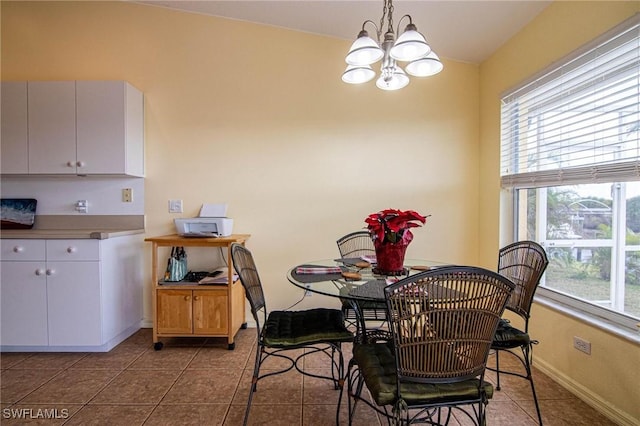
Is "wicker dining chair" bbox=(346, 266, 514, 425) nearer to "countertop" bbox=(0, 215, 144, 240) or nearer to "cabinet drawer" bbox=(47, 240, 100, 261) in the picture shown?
"cabinet drawer" bbox=(47, 240, 100, 261)

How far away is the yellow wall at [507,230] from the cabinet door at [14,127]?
379 cm

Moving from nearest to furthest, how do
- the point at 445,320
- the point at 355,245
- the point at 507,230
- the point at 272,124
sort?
the point at 445,320 → the point at 355,245 → the point at 507,230 → the point at 272,124

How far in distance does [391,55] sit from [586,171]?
1.31 meters

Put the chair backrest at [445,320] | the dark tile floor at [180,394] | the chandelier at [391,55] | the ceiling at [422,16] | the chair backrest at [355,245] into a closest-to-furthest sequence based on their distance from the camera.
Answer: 1. the chair backrest at [445,320]
2. the chandelier at [391,55]
3. the dark tile floor at [180,394]
4. the ceiling at [422,16]
5. the chair backrest at [355,245]

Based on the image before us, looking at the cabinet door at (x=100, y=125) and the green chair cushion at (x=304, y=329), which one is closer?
the green chair cushion at (x=304, y=329)

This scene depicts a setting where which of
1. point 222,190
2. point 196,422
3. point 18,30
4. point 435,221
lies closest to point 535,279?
point 435,221

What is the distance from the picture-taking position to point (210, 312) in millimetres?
2582

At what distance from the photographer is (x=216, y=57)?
117 inches

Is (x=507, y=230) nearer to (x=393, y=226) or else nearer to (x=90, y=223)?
(x=393, y=226)

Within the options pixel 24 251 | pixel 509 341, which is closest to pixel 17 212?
pixel 24 251

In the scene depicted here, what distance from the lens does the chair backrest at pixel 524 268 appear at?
171 centimetres

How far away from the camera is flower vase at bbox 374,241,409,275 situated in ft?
5.76

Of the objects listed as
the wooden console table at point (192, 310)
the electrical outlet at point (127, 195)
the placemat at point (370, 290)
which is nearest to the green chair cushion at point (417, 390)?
the placemat at point (370, 290)

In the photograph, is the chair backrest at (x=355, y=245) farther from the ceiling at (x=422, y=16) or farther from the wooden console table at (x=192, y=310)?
the ceiling at (x=422, y=16)
